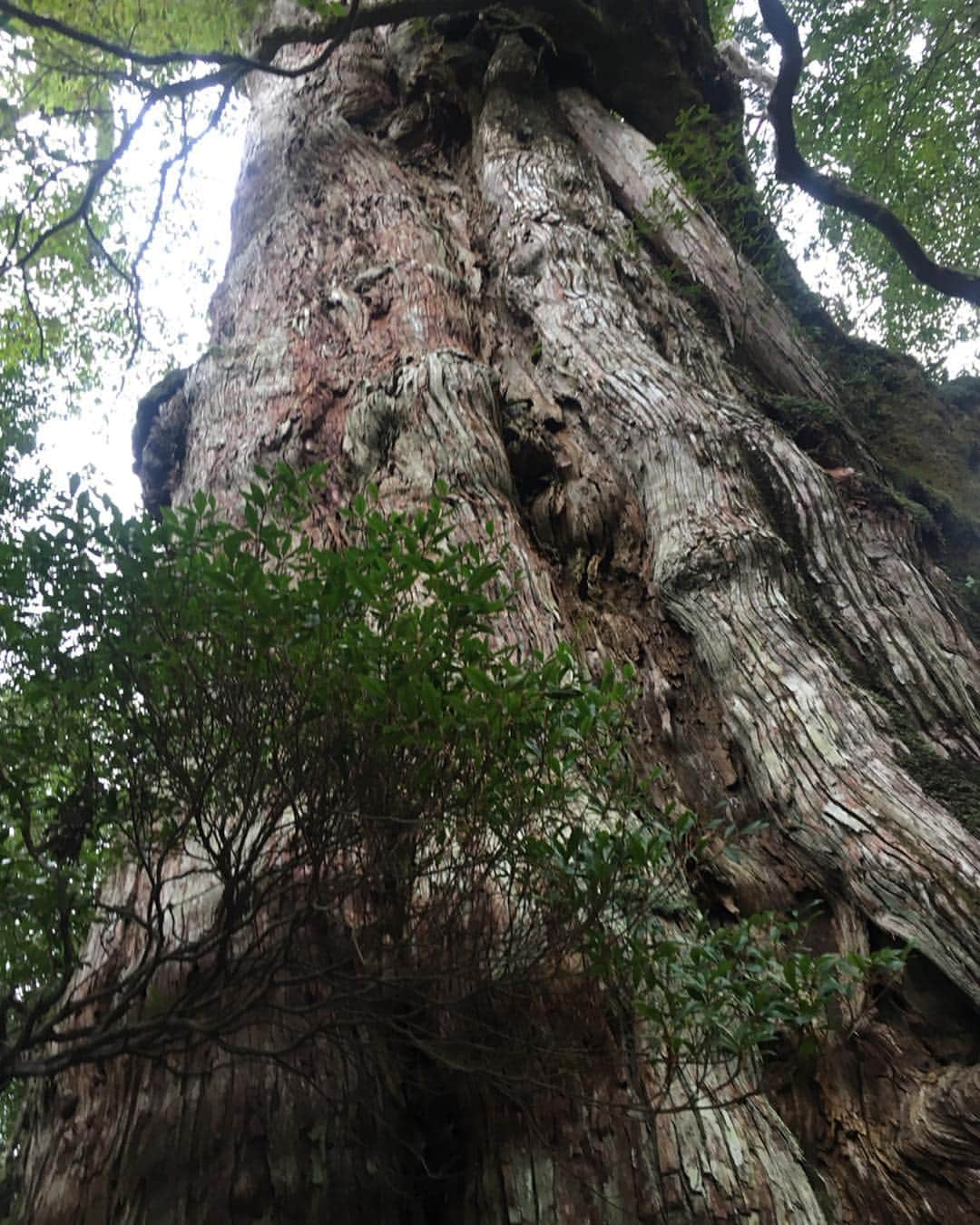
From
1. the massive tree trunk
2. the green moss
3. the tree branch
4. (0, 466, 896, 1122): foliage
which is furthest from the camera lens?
the tree branch

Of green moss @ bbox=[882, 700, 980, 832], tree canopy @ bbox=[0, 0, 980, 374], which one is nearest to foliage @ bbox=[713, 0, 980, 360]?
tree canopy @ bbox=[0, 0, 980, 374]

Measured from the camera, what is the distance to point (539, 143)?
6258mm

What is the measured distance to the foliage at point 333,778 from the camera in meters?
1.87

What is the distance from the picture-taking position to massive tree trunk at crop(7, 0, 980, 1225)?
2010mm

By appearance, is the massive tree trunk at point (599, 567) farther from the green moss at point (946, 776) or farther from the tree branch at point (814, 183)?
the tree branch at point (814, 183)

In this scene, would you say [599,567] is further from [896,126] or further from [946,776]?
[896,126]

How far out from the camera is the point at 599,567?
3.98 m

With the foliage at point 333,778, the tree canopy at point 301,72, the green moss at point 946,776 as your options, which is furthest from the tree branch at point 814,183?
the foliage at point 333,778

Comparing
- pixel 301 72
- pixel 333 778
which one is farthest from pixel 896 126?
pixel 333 778

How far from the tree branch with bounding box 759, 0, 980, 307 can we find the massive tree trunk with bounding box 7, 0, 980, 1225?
63 centimetres

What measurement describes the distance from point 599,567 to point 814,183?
11.6 feet

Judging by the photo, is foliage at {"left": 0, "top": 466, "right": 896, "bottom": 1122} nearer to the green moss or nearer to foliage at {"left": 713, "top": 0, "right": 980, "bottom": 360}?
the green moss

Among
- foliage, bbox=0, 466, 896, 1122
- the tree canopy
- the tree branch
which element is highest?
the tree canopy

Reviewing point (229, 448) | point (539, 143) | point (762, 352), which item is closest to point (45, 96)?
point (539, 143)
